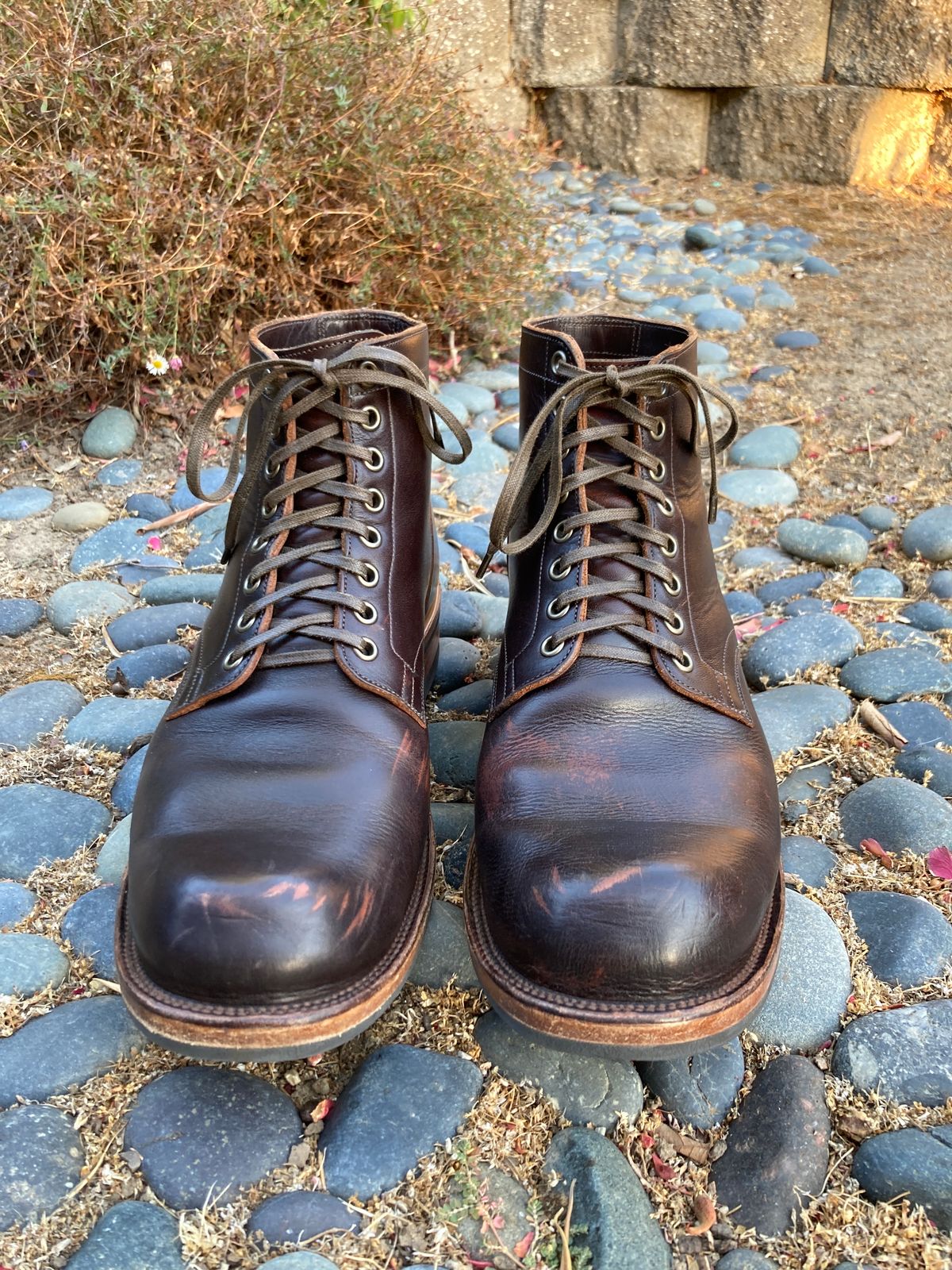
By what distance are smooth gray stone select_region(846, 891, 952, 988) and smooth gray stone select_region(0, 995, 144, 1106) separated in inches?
45.2

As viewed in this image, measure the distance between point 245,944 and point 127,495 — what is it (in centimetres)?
234

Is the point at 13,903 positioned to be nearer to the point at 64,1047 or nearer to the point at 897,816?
the point at 64,1047

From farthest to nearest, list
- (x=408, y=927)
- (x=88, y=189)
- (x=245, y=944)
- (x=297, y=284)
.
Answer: (x=297, y=284) → (x=88, y=189) → (x=408, y=927) → (x=245, y=944)

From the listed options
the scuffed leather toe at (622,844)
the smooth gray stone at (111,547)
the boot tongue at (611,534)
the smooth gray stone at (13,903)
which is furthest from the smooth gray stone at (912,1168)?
the smooth gray stone at (111,547)

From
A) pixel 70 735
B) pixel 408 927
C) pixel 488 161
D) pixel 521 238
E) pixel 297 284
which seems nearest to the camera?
pixel 408 927

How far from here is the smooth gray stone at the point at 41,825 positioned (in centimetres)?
182

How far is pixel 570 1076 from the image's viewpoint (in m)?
1.44

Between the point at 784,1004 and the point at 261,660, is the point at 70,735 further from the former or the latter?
the point at 784,1004

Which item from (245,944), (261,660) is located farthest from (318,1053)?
(261,660)

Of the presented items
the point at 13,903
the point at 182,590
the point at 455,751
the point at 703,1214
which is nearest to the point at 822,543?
the point at 455,751

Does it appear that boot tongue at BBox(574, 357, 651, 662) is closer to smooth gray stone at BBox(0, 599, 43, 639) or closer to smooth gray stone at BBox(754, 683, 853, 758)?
smooth gray stone at BBox(754, 683, 853, 758)

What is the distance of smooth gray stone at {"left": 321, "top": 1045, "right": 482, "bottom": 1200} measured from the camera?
133 cm

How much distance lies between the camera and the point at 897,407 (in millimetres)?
3779

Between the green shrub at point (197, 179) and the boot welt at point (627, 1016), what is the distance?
2639mm
